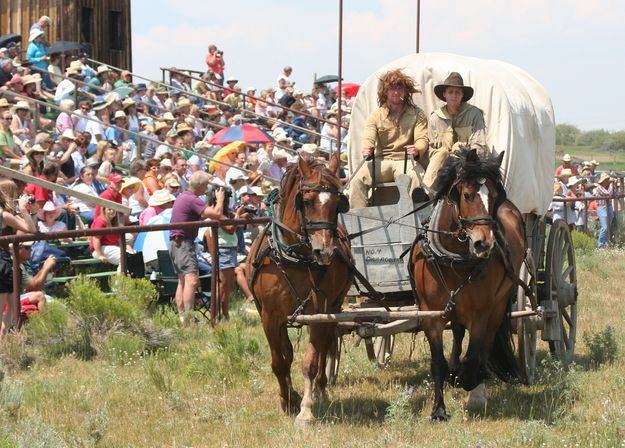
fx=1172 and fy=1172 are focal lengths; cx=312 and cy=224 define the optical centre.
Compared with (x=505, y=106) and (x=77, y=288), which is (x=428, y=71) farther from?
(x=77, y=288)

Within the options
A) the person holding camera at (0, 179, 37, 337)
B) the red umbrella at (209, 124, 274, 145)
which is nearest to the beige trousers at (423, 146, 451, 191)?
the person holding camera at (0, 179, 37, 337)

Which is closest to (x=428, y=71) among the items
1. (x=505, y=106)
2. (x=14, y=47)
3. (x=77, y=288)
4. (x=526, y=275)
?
(x=505, y=106)

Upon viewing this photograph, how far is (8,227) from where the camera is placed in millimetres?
11773

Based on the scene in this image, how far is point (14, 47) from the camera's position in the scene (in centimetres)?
2156

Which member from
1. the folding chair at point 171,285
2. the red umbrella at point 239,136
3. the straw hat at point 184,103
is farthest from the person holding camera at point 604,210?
the folding chair at point 171,285

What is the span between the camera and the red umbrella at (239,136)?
20.4 metres

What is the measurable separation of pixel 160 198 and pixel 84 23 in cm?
1496

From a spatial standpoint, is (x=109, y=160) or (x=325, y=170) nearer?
(x=325, y=170)

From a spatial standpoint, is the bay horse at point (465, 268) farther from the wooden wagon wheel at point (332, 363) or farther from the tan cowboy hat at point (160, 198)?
the tan cowboy hat at point (160, 198)

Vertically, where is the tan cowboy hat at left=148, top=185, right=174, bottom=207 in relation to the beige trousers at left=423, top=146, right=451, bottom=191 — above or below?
below

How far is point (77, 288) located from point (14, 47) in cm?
1095

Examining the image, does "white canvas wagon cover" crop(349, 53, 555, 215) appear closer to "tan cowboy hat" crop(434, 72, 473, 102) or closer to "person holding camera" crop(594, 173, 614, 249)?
"tan cowboy hat" crop(434, 72, 473, 102)

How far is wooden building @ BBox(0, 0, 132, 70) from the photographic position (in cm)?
2731

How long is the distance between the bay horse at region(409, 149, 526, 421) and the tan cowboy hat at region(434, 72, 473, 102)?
1.10 m
